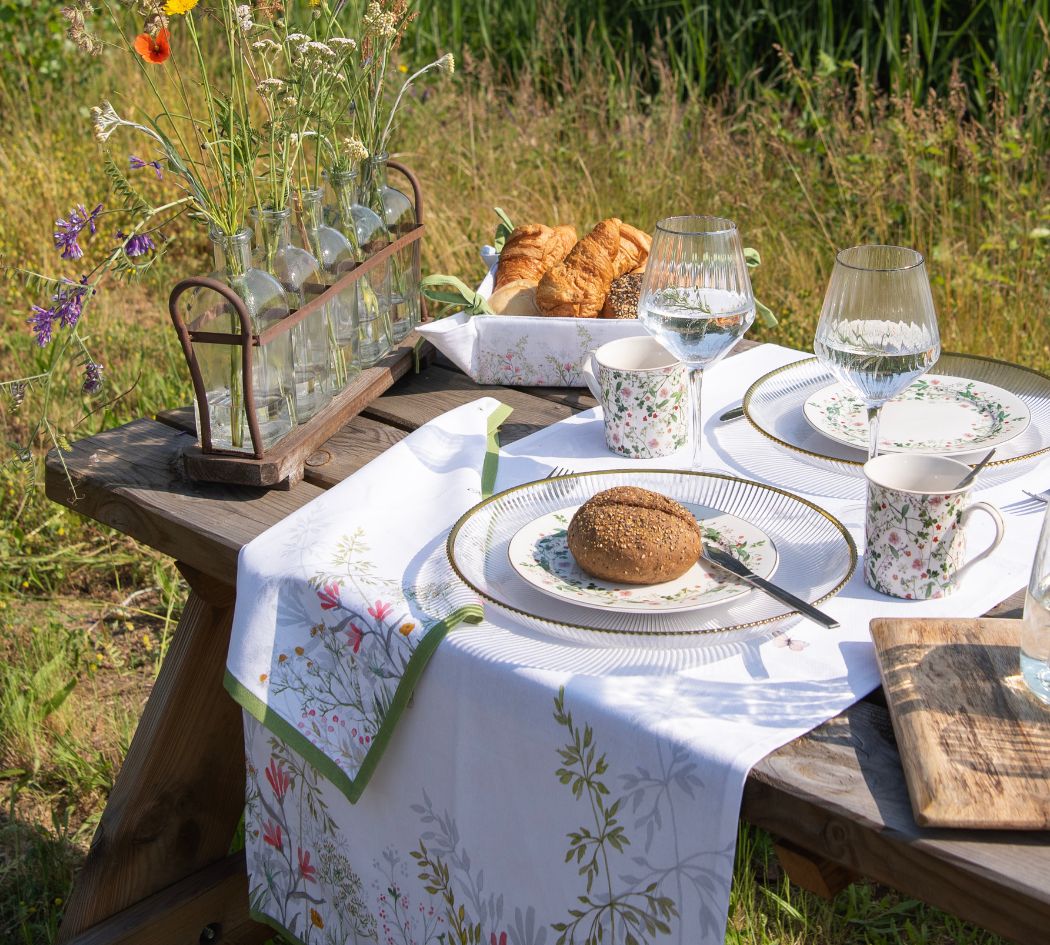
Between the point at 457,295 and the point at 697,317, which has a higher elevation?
the point at 697,317

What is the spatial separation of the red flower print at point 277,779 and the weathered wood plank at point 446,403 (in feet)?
1.60

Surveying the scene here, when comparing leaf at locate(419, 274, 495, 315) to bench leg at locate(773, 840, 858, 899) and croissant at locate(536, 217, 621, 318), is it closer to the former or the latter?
croissant at locate(536, 217, 621, 318)

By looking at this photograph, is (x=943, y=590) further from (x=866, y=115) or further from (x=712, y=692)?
(x=866, y=115)

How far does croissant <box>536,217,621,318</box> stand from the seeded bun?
68 centimetres

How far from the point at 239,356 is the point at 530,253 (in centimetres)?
59

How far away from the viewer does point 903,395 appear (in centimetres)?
158

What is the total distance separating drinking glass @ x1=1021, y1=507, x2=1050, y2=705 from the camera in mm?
921

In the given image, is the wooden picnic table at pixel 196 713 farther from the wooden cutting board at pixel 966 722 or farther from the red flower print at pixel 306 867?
the red flower print at pixel 306 867

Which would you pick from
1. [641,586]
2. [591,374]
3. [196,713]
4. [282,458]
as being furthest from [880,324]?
[196,713]

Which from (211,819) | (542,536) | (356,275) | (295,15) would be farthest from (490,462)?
(295,15)

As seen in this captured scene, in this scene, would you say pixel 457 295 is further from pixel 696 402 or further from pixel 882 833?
pixel 882 833

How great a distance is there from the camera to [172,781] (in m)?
1.72

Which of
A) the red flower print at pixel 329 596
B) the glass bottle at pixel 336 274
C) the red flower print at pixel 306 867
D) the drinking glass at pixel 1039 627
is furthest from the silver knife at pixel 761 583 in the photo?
the glass bottle at pixel 336 274

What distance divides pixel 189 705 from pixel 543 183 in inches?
107
